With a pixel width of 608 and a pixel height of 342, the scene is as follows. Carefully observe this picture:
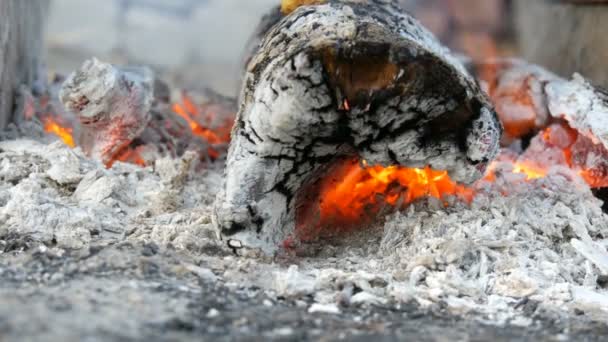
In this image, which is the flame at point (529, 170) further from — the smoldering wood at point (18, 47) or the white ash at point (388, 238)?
the smoldering wood at point (18, 47)

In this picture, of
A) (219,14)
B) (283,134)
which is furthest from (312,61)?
(219,14)

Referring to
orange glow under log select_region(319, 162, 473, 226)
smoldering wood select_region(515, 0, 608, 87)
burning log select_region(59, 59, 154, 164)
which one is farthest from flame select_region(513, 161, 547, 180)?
burning log select_region(59, 59, 154, 164)

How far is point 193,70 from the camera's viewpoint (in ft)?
21.0

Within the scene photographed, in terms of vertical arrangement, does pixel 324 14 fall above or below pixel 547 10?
below

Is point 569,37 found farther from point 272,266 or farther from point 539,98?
point 272,266

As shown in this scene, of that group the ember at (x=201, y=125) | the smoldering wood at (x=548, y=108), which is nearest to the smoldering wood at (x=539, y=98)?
the smoldering wood at (x=548, y=108)

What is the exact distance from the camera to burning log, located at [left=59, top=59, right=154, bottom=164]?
9.29 ft

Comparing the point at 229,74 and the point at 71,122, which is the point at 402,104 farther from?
the point at 229,74

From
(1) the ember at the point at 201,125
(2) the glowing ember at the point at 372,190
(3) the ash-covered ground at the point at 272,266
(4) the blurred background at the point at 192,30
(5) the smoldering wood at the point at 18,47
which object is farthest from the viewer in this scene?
(4) the blurred background at the point at 192,30

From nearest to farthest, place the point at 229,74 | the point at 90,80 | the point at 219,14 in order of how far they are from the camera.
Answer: the point at 90,80 < the point at 229,74 < the point at 219,14

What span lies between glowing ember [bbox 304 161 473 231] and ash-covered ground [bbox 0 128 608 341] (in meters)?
0.09

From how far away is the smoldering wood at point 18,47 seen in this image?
300 cm

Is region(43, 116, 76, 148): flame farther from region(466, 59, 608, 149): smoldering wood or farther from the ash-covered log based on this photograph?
region(466, 59, 608, 149): smoldering wood

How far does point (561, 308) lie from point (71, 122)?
88.5 inches
